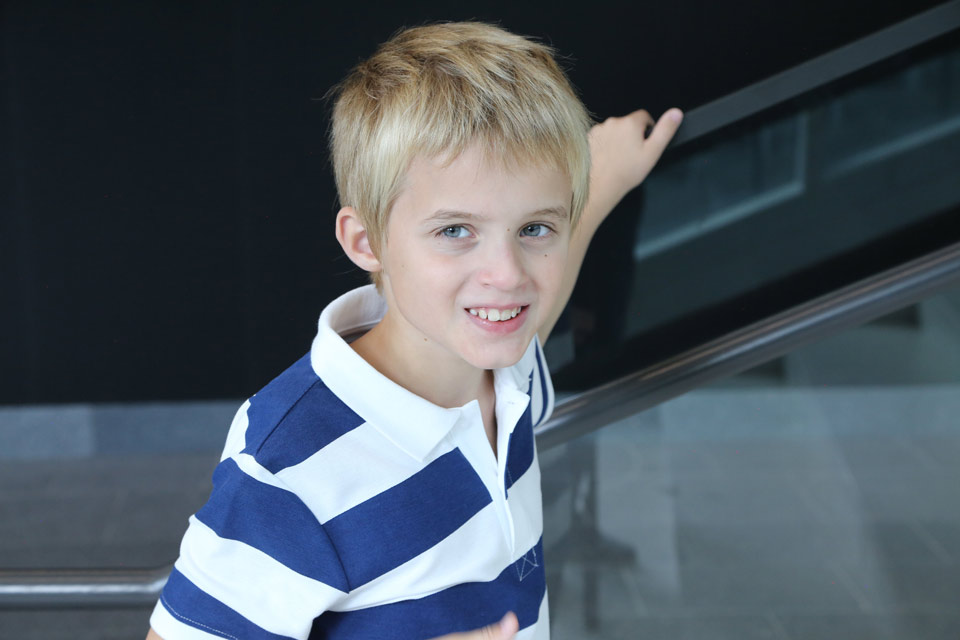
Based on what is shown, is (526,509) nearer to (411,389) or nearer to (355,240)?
(411,389)

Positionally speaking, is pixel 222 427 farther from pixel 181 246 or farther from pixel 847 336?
pixel 847 336

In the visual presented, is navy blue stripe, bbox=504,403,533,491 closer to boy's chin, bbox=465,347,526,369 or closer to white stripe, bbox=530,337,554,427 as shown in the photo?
white stripe, bbox=530,337,554,427

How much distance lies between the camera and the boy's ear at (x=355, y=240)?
0.84 m

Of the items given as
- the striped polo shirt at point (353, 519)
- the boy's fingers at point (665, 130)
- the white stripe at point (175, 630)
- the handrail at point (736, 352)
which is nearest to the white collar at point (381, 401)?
the striped polo shirt at point (353, 519)

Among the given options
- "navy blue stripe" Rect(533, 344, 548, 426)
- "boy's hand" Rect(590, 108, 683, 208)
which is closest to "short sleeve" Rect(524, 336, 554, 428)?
"navy blue stripe" Rect(533, 344, 548, 426)

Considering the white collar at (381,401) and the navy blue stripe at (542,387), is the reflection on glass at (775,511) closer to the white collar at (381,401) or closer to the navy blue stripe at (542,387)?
the navy blue stripe at (542,387)

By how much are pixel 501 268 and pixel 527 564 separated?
0.34 meters

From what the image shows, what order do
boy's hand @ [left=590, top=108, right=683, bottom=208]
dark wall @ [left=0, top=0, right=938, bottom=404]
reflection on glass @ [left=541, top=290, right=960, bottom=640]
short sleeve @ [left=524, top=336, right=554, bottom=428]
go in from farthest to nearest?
dark wall @ [left=0, top=0, right=938, bottom=404] → reflection on glass @ [left=541, top=290, right=960, bottom=640] → boy's hand @ [left=590, top=108, right=683, bottom=208] → short sleeve @ [left=524, top=336, right=554, bottom=428]

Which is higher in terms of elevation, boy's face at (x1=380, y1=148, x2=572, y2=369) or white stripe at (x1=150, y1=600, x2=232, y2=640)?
boy's face at (x1=380, y1=148, x2=572, y2=369)

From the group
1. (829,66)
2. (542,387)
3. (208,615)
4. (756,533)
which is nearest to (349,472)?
(208,615)

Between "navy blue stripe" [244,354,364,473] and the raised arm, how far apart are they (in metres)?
0.43

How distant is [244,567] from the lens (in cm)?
72

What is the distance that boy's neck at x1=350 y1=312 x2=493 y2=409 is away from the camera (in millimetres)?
875

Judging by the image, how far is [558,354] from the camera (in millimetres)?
1340
